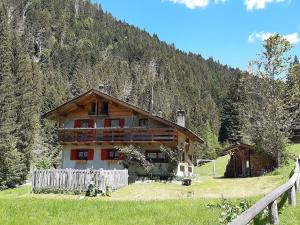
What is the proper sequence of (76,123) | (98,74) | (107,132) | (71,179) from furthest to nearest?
(98,74) → (76,123) → (107,132) → (71,179)

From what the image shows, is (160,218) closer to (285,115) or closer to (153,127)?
(153,127)

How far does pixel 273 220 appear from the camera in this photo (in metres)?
9.55

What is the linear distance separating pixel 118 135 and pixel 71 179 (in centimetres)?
1064

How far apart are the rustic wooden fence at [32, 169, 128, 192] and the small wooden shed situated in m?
17.9

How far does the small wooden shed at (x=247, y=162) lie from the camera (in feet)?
137

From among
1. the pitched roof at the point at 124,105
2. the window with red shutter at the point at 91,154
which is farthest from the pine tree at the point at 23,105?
the window with red shutter at the point at 91,154

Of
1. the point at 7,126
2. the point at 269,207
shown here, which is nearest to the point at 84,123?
the point at 7,126

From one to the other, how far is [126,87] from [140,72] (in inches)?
780

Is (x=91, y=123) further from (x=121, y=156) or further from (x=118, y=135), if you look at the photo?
(x=121, y=156)

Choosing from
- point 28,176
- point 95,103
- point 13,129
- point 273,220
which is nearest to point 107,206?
point 273,220

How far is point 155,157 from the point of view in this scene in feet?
124

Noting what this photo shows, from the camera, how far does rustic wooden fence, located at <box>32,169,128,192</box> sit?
88.2 feet

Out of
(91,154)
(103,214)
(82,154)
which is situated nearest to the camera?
(103,214)

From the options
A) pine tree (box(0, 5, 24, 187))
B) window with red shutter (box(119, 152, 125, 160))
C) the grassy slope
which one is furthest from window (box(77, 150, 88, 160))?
the grassy slope
